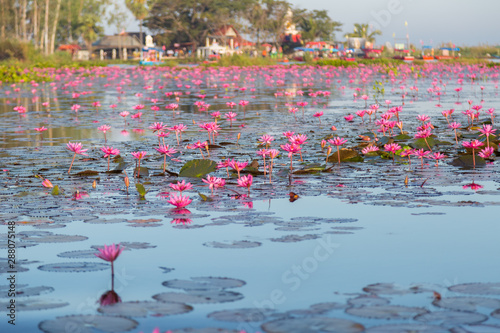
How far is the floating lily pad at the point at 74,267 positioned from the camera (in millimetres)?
2854

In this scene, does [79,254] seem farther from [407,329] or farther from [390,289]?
[407,329]

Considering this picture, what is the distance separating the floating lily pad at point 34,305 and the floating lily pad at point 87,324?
0.52ft

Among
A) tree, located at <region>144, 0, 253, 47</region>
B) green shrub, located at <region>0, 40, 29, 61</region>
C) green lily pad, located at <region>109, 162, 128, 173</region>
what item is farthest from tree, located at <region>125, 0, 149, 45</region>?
green lily pad, located at <region>109, 162, 128, 173</region>

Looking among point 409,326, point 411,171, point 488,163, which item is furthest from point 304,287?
point 488,163

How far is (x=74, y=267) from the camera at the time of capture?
289cm

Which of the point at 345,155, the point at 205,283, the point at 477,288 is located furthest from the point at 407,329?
the point at 345,155

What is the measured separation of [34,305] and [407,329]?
1267 mm

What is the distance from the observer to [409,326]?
6.91ft

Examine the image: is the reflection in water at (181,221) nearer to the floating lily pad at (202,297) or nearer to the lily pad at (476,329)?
the floating lily pad at (202,297)

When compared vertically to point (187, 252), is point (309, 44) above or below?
above

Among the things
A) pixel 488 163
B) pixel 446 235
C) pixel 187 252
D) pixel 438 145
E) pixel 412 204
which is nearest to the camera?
pixel 187 252

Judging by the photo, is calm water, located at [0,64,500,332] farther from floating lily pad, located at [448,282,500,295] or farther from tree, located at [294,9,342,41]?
tree, located at [294,9,342,41]

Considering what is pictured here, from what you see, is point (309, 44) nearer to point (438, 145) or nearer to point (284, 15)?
point (284, 15)

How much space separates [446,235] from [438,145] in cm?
349
